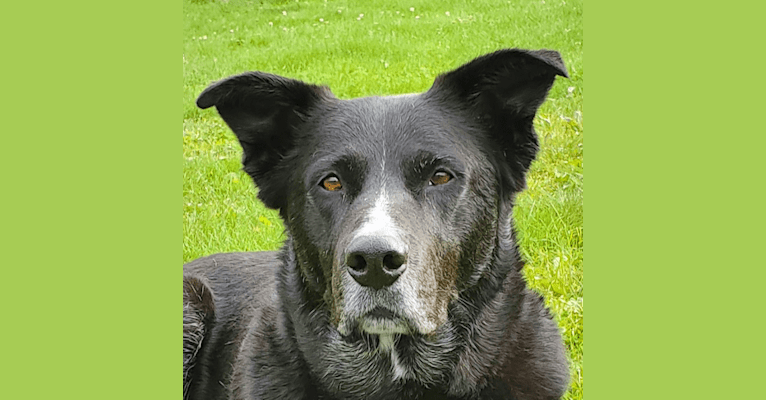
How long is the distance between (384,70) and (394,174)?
1173 mm

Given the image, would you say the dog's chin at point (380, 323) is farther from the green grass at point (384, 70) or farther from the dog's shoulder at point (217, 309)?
the dog's shoulder at point (217, 309)

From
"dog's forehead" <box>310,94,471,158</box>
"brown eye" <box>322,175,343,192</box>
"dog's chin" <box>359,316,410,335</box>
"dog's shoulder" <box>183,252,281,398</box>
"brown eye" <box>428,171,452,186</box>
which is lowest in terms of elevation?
"dog's shoulder" <box>183,252,281,398</box>

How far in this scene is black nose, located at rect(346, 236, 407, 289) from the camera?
9.16 ft

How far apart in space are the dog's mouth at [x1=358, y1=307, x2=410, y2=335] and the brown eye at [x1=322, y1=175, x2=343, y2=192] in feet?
1.95

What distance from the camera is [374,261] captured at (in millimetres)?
2809

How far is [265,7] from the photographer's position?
4277mm

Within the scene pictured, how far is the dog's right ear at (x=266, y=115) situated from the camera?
349 centimetres

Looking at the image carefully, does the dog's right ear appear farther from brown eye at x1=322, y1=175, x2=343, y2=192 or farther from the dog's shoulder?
the dog's shoulder

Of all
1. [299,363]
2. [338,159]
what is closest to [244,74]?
[338,159]

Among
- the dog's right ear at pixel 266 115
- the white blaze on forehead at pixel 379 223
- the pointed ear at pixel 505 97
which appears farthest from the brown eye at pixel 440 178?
the dog's right ear at pixel 266 115

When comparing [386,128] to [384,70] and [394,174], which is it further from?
[384,70]

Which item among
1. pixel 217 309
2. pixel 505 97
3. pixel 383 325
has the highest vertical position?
pixel 505 97

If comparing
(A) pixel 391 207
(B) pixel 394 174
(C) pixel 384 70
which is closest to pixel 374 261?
(A) pixel 391 207

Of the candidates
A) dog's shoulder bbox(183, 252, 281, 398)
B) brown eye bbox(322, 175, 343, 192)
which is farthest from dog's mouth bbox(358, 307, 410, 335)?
dog's shoulder bbox(183, 252, 281, 398)
